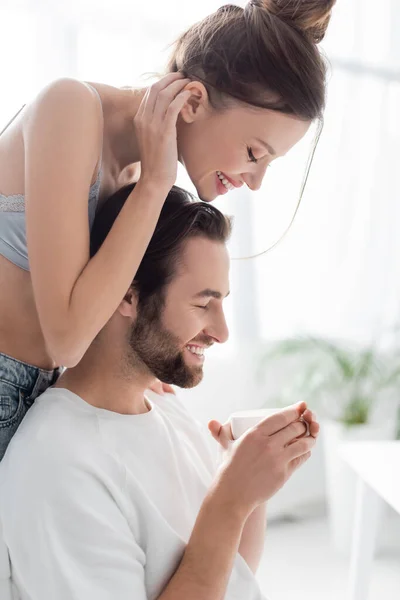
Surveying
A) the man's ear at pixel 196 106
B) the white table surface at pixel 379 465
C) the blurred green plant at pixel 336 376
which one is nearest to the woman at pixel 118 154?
the man's ear at pixel 196 106

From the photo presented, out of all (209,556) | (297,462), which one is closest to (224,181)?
(297,462)

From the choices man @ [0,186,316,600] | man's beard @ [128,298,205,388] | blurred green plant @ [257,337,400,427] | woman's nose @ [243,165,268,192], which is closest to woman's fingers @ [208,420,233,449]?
man @ [0,186,316,600]

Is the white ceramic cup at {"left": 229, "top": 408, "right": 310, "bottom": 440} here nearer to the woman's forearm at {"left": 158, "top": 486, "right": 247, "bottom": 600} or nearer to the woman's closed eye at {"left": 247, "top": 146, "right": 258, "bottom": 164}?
the woman's forearm at {"left": 158, "top": 486, "right": 247, "bottom": 600}

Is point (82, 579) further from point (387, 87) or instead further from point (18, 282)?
point (387, 87)

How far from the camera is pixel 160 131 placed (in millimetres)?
1224

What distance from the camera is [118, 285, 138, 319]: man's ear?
1.39 metres

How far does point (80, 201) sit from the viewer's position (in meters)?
1.19

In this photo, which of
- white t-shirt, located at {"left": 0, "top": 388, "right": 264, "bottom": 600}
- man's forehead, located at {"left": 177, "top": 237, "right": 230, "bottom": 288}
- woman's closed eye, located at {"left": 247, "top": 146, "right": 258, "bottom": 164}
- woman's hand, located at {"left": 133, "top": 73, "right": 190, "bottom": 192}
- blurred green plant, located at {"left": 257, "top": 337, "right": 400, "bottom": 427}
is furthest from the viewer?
blurred green plant, located at {"left": 257, "top": 337, "right": 400, "bottom": 427}

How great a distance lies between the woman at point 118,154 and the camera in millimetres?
1174

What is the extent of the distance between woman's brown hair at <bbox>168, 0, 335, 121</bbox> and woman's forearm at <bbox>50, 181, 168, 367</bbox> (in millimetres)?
236

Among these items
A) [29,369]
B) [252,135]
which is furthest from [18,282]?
[252,135]

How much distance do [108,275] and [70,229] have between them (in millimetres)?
93

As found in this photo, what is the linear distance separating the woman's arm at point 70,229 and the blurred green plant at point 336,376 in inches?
76.0

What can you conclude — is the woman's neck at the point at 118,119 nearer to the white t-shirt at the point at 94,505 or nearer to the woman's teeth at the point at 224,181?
the woman's teeth at the point at 224,181
